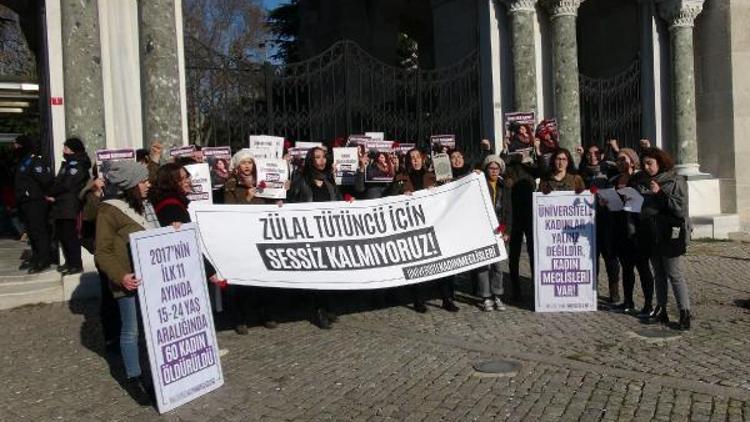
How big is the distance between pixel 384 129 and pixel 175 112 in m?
4.75

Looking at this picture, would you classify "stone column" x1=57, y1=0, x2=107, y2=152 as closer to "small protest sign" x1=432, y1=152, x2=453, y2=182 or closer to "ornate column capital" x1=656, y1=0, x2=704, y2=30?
"small protest sign" x1=432, y1=152, x2=453, y2=182

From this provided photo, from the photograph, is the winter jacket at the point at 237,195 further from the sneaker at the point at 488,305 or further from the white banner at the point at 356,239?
the sneaker at the point at 488,305

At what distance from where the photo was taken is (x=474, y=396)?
17.6 feet

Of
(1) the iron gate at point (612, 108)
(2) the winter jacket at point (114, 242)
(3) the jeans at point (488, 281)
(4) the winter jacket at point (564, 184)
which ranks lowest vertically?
(3) the jeans at point (488, 281)

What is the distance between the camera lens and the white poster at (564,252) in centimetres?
800

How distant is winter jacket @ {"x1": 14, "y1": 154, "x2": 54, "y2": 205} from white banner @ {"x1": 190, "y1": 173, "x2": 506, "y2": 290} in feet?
11.7

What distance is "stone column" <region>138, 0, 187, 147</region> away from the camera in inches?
422

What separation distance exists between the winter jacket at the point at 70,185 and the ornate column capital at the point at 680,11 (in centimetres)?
1249

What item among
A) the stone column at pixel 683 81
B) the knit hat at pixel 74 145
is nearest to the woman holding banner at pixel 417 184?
the knit hat at pixel 74 145

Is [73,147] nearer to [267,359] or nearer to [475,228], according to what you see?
[267,359]

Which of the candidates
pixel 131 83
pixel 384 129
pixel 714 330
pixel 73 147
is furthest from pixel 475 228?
pixel 384 129

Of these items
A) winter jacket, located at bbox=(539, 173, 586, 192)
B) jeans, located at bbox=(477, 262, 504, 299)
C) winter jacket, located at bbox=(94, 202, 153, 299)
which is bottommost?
jeans, located at bbox=(477, 262, 504, 299)

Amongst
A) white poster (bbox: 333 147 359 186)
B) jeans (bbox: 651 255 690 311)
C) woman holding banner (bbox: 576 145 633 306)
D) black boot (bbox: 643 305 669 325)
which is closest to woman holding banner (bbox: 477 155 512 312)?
woman holding banner (bbox: 576 145 633 306)

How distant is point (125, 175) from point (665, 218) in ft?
15.7
